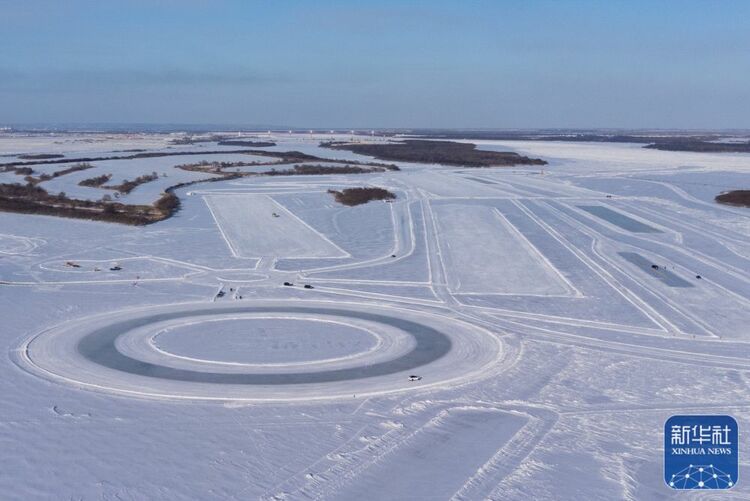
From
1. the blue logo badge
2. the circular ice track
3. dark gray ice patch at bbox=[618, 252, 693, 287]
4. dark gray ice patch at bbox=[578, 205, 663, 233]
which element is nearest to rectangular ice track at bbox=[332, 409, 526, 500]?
the circular ice track

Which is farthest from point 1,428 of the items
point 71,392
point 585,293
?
point 585,293

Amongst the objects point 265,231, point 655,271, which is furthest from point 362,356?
point 265,231

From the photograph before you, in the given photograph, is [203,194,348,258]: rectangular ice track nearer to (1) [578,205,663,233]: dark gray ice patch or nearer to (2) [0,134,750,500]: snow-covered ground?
(2) [0,134,750,500]: snow-covered ground

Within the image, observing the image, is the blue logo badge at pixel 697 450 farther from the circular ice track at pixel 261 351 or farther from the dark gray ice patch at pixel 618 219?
the dark gray ice patch at pixel 618 219

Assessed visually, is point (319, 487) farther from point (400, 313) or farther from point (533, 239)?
point (533, 239)

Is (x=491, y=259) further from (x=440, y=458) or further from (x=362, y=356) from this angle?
(x=440, y=458)
